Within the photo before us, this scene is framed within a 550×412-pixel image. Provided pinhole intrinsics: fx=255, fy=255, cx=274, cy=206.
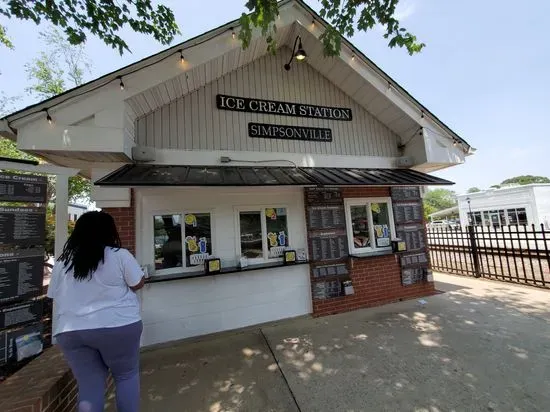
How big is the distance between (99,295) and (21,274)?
201 cm

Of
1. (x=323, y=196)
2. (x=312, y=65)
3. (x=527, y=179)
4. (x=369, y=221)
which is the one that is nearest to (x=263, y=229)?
(x=323, y=196)

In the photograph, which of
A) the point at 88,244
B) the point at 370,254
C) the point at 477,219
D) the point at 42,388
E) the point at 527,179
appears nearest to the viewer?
the point at 88,244

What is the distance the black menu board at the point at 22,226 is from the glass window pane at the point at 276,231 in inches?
137

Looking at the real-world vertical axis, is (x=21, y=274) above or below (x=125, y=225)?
below

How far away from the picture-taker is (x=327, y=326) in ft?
15.7

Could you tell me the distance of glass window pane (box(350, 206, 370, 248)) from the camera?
19.3ft

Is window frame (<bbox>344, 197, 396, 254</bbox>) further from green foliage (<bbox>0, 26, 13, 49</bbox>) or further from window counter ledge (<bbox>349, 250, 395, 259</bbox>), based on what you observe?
green foliage (<bbox>0, 26, 13, 49</bbox>)

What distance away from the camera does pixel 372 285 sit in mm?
5781

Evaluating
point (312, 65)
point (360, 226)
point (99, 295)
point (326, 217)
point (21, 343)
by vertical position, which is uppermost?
point (312, 65)

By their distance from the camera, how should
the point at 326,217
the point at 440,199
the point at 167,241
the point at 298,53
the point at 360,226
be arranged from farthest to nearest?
the point at 440,199
the point at 360,226
the point at 326,217
the point at 298,53
the point at 167,241

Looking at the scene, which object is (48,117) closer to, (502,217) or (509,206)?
(509,206)

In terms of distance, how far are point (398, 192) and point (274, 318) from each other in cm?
414

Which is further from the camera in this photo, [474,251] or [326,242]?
[474,251]

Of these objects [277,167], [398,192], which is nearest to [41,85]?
[277,167]
